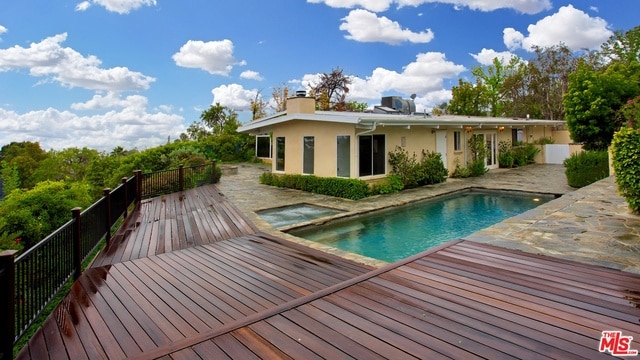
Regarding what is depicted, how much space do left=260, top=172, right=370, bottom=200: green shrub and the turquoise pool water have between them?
4.94 feet

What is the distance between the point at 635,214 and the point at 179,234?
8196mm

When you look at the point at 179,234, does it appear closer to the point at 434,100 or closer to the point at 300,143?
the point at 300,143

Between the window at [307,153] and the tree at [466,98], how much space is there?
21.9 meters

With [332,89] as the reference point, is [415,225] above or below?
below

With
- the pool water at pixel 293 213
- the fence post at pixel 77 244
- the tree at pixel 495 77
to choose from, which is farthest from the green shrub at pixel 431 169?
the tree at pixel 495 77

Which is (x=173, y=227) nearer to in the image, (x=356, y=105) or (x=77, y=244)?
(x=77, y=244)

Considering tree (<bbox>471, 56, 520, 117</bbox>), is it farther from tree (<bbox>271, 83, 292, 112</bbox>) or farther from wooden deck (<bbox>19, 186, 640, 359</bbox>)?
wooden deck (<bbox>19, 186, 640, 359</bbox>)

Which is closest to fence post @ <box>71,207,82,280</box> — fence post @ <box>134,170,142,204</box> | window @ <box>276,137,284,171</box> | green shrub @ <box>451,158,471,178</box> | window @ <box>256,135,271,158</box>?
fence post @ <box>134,170,142,204</box>

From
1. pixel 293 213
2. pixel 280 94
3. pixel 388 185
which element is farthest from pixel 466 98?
pixel 293 213

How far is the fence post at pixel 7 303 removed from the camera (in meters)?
2.81

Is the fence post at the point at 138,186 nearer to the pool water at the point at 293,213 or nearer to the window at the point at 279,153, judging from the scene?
the pool water at the point at 293,213

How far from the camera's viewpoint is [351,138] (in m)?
11.7

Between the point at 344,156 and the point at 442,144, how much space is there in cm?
509

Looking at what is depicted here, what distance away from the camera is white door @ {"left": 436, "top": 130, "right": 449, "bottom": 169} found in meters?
14.5
